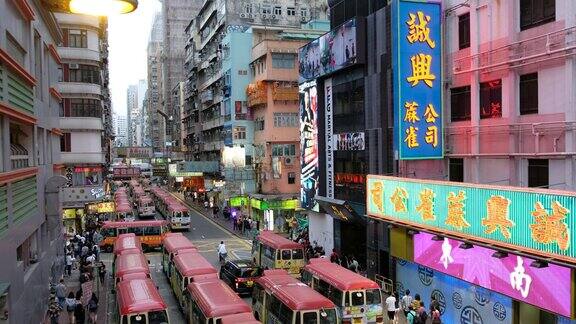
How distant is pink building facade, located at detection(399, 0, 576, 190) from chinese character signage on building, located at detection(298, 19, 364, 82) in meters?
6.00

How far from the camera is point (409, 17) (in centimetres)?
2153

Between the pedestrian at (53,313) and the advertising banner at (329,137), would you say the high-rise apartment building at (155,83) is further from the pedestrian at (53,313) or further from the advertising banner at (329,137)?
the pedestrian at (53,313)

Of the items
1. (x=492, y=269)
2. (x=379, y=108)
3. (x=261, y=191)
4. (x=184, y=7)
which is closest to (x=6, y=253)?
(x=492, y=269)

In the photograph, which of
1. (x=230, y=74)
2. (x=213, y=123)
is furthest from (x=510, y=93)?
(x=213, y=123)

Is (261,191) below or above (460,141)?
below

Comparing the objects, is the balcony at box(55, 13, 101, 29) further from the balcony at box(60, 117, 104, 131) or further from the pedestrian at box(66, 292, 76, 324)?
the pedestrian at box(66, 292, 76, 324)

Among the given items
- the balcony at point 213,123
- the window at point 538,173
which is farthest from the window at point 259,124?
the window at point 538,173

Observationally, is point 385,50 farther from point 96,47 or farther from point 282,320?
point 96,47

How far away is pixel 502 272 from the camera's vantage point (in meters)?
16.0

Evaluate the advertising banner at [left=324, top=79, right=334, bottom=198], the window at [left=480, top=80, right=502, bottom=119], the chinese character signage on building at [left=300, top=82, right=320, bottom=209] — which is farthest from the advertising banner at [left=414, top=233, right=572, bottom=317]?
the chinese character signage on building at [left=300, top=82, right=320, bottom=209]

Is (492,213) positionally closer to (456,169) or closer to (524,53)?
(524,53)

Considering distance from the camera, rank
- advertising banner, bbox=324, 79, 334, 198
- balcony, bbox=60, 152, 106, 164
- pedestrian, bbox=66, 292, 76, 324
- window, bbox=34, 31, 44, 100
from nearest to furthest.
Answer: window, bbox=34, 31, 44, 100
pedestrian, bbox=66, 292, 76, 324
advertising banner, bbox=324, 79, 334, 198
balcony, bbox=60, 152, 106, 164

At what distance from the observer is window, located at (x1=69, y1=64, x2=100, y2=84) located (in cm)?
3931

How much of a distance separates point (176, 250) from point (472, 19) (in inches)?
684
